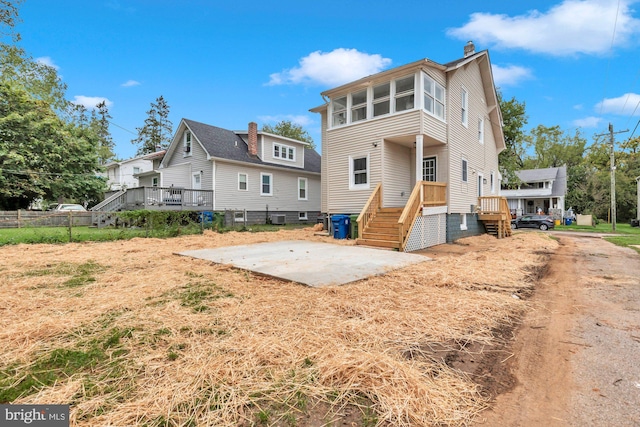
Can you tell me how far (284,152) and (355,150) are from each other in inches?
428

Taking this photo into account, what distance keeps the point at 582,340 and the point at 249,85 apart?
2643 cm

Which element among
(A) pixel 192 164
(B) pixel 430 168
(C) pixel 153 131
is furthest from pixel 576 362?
(C) pixel 153 131

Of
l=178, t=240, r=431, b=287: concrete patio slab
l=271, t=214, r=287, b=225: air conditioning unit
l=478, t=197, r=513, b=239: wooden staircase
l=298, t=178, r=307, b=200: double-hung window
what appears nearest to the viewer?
l=178, t=240, r=431, b=287: concrete patio slab

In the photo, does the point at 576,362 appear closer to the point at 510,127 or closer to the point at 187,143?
the point at 187,143

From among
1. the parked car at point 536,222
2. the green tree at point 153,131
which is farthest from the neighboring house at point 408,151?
the green tree at point 153,131

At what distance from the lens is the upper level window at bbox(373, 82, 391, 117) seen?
39.2ft

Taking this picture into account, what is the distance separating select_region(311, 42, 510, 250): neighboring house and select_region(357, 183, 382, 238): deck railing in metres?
0.04

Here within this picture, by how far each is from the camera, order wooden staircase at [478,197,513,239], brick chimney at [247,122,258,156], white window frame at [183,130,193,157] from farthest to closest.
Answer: brick chimney at [247,122,258,156] < white window frame at [183,130,193,157] < wooden staircase at [478,197,513,239]

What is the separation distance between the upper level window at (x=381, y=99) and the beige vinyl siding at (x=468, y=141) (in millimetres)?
2555

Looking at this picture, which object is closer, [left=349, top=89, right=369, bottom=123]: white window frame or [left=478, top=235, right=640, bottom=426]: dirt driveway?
[left=478, top=235, right=640, bottom=426]: dirt driveway

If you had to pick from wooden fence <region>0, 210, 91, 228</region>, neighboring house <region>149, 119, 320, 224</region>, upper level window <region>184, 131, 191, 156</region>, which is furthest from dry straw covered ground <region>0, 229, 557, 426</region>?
upper level window <region>184, 131, 191, 156</region>

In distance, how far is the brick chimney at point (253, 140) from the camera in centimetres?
2100

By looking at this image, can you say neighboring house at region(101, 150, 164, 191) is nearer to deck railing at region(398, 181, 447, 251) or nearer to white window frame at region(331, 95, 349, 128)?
white window frame at region(331, 95, 349, 128)

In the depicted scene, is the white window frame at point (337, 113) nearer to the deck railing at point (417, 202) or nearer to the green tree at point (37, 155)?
the deck railing at point (417, 202)
